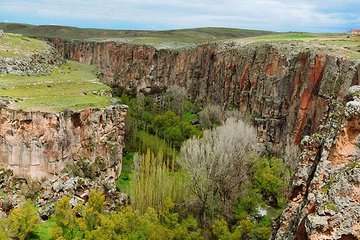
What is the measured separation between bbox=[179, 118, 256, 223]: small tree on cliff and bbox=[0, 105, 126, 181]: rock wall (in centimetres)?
1130

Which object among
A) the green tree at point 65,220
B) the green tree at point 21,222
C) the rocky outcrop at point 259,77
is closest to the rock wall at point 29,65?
the green tree at point 21,222

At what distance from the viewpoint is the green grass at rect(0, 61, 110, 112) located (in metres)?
42.2

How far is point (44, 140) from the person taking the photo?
40094 mm

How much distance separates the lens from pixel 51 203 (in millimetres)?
38031

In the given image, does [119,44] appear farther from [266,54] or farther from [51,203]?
[51,203]

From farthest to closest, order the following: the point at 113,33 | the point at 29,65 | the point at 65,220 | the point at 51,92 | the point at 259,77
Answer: the point at 113,33 → the point at 259,77 → the point at 29,65 → the point at 51,92 → the point at 65,220

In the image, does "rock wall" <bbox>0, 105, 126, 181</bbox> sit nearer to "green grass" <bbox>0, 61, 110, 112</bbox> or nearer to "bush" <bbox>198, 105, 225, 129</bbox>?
"green grass" <bbox>0, 61, 110, 112</bbox>

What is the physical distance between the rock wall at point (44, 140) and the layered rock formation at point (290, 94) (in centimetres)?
2292

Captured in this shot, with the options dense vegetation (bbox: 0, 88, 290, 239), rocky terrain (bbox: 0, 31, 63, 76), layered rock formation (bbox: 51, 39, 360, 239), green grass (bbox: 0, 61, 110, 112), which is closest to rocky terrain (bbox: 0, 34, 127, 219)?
green grass (bbox: 0, 61, 110, 112)

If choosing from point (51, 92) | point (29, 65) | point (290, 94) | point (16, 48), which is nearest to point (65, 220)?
point (51, 92)

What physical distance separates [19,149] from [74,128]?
5.68m

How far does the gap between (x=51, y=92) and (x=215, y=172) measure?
2282 centimetres

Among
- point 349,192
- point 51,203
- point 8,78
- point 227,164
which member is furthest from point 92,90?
point 349,192

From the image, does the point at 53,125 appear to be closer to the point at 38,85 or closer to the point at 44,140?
the point at 44,140
